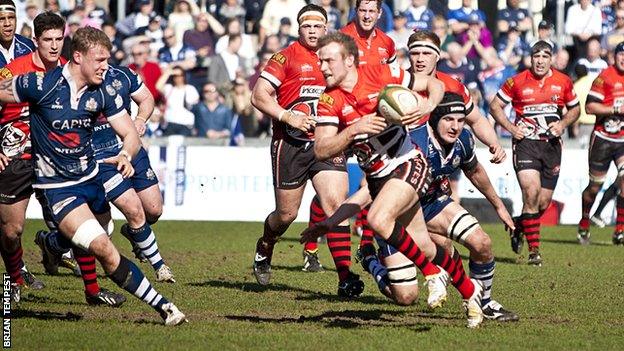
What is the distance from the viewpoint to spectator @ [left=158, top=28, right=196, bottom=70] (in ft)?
81.9

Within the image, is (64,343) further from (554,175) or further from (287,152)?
(554,175)

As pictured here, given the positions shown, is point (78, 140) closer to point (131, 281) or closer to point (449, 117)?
point (131, 281)

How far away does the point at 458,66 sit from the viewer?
2459 cm

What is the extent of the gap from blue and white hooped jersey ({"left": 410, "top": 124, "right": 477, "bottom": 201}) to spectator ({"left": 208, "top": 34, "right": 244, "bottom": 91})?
13353mm

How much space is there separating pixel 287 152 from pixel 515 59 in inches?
531

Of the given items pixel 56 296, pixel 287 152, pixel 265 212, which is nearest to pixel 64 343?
pixel 56 296

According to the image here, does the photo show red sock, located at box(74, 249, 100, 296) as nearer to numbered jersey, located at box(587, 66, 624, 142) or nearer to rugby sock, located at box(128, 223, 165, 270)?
rugby sock, located at box(128, 223, 165, 270)

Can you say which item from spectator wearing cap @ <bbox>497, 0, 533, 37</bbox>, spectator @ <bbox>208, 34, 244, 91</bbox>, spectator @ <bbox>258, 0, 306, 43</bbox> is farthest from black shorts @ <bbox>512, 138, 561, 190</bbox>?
spectator @ <bbox>258, 0, 306, 43</bbox>

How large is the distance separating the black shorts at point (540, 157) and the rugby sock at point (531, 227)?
2.15ft

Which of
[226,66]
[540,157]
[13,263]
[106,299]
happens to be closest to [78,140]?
[106,299]

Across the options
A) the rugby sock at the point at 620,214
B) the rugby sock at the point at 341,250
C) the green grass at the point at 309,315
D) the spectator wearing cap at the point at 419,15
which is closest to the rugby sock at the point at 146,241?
the green grass at the point at 309,315

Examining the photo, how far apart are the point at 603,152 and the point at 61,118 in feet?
34.2

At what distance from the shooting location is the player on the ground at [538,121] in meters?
16.9

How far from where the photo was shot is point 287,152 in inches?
511
